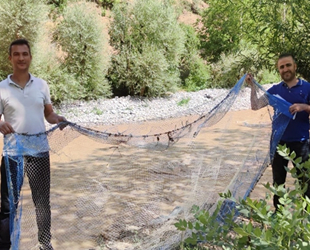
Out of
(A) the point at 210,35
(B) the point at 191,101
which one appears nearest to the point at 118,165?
(B) the point at 191,101

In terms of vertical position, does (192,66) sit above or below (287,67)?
above

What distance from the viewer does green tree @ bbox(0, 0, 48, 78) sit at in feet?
34.7

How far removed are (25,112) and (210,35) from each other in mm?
17476

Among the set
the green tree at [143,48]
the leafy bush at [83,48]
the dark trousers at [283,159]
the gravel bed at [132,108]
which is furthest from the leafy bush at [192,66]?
the dark trousers at [283,159]

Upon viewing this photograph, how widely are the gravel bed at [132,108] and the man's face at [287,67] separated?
596 cm

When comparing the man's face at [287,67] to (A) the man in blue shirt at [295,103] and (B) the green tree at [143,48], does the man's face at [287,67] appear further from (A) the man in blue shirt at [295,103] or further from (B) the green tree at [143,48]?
(B) the green tree at [143,48]

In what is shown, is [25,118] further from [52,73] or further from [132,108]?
[52,73]

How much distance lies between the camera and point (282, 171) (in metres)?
3.13

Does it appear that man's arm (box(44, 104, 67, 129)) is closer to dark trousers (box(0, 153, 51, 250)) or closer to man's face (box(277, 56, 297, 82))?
dark trousers (box(0, 153, 51, 250))

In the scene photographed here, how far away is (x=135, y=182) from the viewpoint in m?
4.07

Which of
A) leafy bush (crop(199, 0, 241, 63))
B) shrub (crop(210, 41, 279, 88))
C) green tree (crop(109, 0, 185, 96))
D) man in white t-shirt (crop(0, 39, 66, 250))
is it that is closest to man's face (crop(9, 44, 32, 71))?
man in white t-shirt (crop(0, 39, 66, 250))

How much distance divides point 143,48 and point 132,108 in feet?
7.88

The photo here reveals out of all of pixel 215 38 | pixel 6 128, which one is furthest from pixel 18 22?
pixel 215 38

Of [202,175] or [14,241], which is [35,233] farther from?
[202,175]
